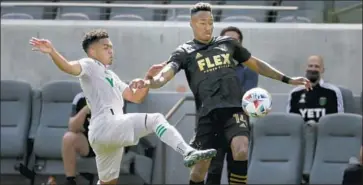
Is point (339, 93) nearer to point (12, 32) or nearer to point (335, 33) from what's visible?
point (335, 33)

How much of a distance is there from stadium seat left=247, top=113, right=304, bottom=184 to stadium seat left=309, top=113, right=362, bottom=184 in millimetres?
229

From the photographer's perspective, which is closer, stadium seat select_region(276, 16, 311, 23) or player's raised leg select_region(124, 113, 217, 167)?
player's raised leg select_region(124, 113, 217, 167)

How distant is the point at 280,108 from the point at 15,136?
351 centimetres

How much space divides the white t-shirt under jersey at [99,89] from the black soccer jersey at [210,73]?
66 cm

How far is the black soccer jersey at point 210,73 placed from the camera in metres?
8.73

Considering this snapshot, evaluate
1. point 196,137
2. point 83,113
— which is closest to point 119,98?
point 196,137

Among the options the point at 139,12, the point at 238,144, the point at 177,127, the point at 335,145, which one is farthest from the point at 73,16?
the point at 238,144

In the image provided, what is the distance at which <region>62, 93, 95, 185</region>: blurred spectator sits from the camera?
422 inches

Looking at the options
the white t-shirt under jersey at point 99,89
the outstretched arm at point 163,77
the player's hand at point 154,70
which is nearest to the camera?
the outstretched arm at point 163,77

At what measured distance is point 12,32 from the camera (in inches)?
522

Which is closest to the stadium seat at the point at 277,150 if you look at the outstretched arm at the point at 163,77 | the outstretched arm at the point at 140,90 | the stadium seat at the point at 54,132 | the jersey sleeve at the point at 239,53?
the stadium seat at the point at 54,132

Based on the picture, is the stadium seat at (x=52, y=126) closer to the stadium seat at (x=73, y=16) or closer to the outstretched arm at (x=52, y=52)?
the stadium seat at (x=73, y=16)

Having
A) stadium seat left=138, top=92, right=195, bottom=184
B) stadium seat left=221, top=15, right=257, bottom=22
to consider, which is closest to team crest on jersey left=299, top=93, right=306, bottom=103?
stadium seat left=138, top=92, right=195, bottom=184

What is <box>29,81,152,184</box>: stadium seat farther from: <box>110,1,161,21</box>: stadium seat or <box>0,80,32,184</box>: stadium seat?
<box>110,1,161,21</box>: stadium seat
